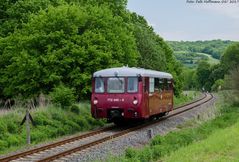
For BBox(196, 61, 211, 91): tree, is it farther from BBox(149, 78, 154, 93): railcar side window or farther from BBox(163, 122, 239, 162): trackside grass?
BBox(163, 122, 239, 162): trackside grass

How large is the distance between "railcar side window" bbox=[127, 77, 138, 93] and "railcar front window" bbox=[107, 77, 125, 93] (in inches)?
12.1

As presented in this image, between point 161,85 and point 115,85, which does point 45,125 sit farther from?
point 161,85

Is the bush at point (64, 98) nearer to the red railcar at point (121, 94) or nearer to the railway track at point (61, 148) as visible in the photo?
the red railcar at point (121, 94)

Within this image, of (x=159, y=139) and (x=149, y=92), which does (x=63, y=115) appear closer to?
(x=149, y=92)

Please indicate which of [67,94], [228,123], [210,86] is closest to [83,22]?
[67,94]

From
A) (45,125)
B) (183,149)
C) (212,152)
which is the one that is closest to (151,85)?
(45,125)

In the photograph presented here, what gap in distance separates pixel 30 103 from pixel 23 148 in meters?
9.41

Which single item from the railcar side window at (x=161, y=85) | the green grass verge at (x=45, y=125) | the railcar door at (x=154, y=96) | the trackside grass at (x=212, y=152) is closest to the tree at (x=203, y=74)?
the railcar side window at (x=161, y=85)

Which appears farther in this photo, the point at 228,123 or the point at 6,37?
the point at 6,37

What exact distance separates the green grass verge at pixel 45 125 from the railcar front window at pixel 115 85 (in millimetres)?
2381

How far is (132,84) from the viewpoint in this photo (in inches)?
926

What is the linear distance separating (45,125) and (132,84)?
461 centimetres

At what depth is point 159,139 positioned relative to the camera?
16.8 metres

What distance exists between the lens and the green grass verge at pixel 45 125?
1845 cm
